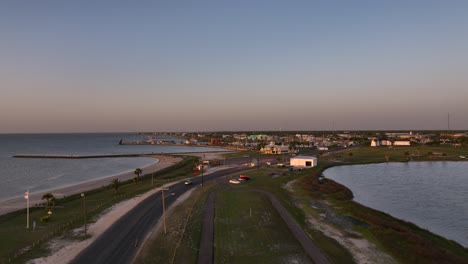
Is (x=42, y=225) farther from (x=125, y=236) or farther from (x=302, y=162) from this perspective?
(x=302, y=162)

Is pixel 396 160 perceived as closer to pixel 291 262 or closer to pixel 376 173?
pixel 376 173

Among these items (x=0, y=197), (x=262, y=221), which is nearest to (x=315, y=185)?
(x=262, y=221)

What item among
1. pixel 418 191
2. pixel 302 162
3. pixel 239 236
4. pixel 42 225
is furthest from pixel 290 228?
pixel 302 162

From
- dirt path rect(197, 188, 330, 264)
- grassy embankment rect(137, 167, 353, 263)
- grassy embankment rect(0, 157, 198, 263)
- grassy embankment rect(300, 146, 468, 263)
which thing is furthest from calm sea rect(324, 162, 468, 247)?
grassy embankment rect(0, 157, 198, 263)

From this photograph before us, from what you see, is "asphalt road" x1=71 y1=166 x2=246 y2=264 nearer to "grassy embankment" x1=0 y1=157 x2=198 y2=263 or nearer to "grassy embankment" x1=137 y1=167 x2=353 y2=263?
"grassy embankment" x1=137 y1=167 x2=353 y2=263

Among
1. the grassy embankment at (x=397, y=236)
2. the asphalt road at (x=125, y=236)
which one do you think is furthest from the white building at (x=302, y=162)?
the asphalt road at (x=125, y=236)

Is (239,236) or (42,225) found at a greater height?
(239,236)

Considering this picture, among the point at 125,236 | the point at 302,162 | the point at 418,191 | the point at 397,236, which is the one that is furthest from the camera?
the point at 302,162
